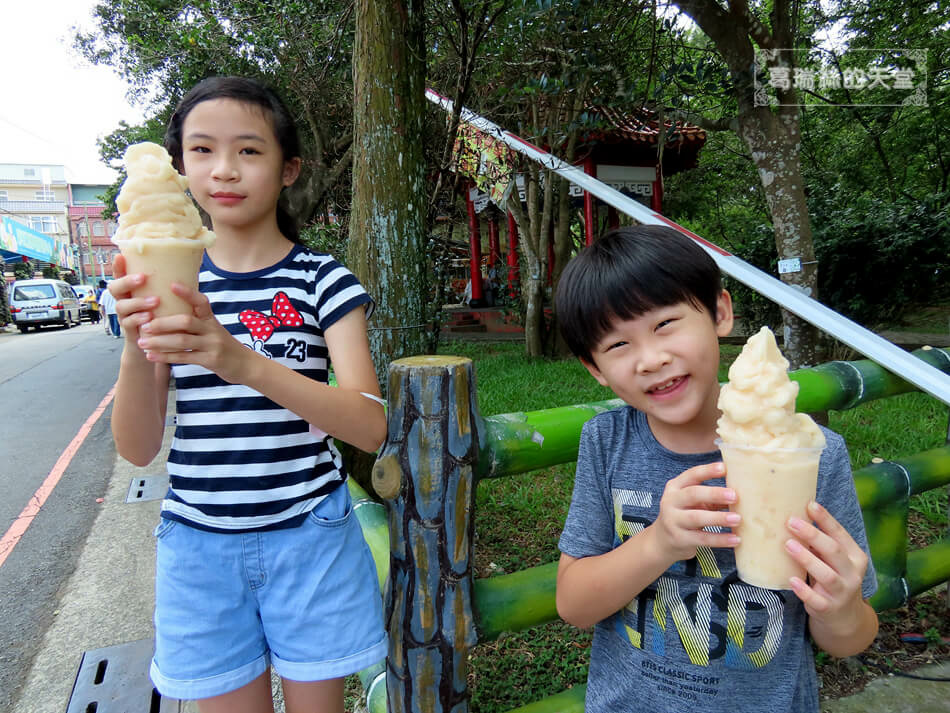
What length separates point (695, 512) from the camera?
2.91 ft

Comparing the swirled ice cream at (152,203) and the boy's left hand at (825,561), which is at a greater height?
the swirled ice cream at (152,203)

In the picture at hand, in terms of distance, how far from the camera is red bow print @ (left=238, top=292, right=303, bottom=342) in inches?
48.3

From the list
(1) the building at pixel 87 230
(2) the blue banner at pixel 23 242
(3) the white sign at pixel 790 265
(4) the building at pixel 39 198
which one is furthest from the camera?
(4) the building at pixel 39 198

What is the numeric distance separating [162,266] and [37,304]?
77.6 feet

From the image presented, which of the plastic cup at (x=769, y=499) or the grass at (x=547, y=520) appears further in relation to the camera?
the grass at (x=547, y=520)

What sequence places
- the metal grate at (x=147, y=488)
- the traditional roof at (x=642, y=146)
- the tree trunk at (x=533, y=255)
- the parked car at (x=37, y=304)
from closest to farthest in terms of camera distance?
the metal grate at (x=147, y=488) → the tree trunk at (x=533, y=255) → the traditional roof at (x=642, y=146) → the parked car at (x=37, y=304)

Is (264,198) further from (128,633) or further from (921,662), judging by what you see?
(921,662)

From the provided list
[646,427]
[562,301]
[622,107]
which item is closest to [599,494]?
[646,427]

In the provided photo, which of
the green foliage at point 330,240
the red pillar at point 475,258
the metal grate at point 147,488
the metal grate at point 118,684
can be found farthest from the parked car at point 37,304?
the metal grate at point 118,684

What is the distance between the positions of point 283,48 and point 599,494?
21.1 ft

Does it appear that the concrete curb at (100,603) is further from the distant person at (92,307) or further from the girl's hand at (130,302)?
the distant person at (92,307)

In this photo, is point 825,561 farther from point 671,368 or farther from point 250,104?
point 250,104

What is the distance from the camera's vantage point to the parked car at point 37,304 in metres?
19.7

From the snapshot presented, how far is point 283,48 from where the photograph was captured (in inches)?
242
